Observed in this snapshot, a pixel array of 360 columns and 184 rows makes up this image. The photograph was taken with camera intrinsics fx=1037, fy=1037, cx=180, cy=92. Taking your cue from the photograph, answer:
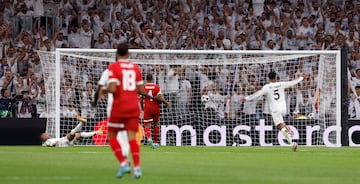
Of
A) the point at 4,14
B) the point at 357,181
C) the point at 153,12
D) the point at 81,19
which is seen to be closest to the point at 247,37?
the point at 153,12

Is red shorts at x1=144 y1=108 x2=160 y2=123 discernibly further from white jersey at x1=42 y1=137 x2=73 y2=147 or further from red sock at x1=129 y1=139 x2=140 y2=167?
red sock at x1=129 y1=139 x2=140 y2=167

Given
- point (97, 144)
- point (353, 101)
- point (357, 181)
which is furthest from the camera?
point (353, 101)

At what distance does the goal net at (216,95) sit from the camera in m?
31.0

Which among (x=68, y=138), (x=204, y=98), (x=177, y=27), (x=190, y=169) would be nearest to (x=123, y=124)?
(x=190, y=169)

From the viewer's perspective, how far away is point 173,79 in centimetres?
3164

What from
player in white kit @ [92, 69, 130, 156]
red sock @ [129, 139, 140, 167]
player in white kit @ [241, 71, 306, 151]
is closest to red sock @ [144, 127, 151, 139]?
player in white kit @ [241, 71, 306, 151]

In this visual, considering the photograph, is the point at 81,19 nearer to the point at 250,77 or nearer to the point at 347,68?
the point at 250,77

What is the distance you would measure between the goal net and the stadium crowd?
1.44 feet

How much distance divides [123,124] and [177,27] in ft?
64.4

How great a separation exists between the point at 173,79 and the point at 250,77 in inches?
96.1

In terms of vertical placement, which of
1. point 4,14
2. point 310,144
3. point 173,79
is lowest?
point 310,144

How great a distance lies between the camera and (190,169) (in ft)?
57.6

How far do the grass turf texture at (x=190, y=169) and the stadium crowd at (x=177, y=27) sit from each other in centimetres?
1087

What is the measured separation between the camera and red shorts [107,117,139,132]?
15419mm
